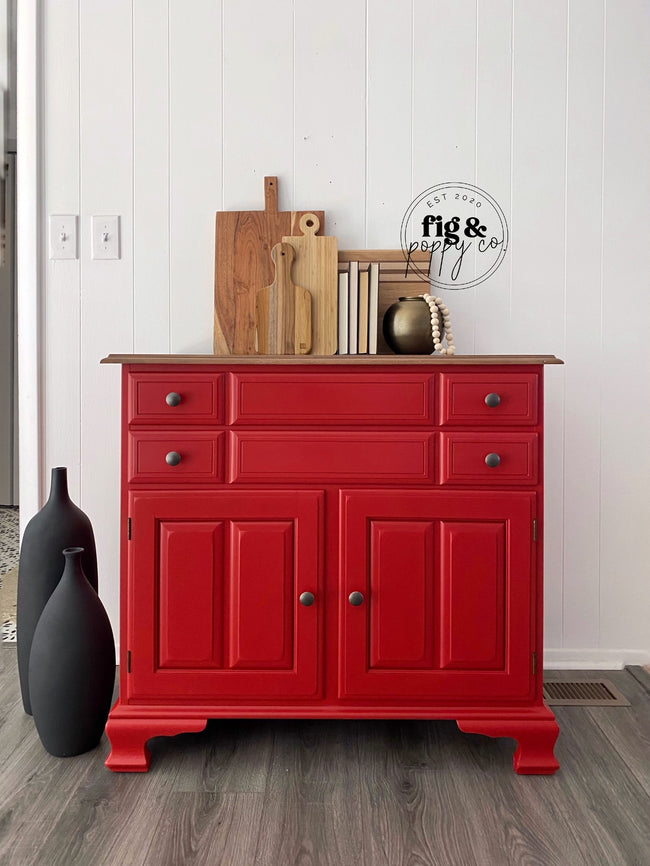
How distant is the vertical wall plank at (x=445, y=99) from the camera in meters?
2.05

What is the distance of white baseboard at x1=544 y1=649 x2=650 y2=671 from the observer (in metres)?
2.11

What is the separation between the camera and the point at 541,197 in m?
2.07

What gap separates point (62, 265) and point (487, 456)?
141cm

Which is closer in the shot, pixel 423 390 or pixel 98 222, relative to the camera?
pixel 423 390

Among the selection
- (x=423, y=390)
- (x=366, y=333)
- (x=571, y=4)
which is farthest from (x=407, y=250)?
(x=571, y=4)

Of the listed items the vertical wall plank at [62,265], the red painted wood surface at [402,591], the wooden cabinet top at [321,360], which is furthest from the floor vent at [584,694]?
the vertical wall plank at [62,265]

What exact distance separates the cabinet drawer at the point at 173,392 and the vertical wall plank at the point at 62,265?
2.21 feet

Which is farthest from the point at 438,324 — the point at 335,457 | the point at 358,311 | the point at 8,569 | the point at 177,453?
the point at 8,569

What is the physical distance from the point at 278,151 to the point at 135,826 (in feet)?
5.87

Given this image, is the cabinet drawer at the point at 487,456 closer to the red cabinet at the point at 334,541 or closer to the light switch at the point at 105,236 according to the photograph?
the red cabinet at the point at 334,541

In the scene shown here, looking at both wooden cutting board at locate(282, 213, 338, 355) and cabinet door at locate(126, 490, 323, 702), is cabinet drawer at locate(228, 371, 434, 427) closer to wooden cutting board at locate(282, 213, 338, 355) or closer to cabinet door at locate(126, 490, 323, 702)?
cabinet door at locate(126, 490, 323, 702)

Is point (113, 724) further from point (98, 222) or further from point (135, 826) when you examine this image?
point (98, 222)

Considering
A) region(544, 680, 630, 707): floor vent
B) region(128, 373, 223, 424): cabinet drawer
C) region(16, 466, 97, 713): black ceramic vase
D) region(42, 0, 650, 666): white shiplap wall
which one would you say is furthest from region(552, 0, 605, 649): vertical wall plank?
region(16, 466, 97, 713): black ceramic vase

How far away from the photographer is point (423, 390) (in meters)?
1.53
